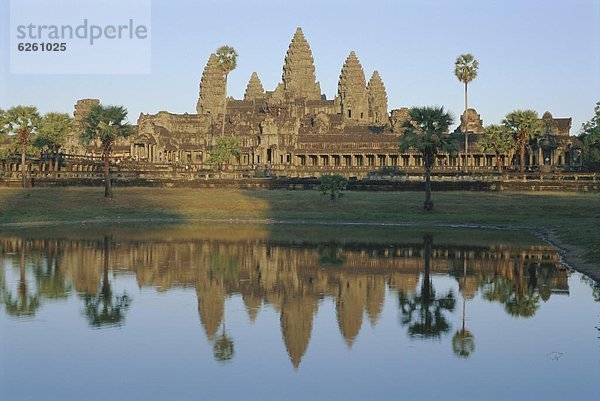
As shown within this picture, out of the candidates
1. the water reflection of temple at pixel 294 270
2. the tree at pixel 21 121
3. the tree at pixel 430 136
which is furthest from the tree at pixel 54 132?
the water reflection of temple at pixel 294 270

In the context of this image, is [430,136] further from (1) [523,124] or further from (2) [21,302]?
(2) [21,302]

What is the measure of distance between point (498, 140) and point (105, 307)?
3679 inches

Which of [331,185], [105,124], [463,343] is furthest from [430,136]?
[463,343]

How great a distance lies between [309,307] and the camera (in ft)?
102

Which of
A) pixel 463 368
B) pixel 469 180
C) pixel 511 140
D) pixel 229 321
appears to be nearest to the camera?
pixel 463 368

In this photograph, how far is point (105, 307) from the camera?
3086 cm

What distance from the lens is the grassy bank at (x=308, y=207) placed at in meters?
70.9

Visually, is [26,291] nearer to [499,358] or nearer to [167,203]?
[499,358]

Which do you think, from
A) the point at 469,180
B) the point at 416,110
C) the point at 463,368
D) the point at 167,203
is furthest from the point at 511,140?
the point at 463,368

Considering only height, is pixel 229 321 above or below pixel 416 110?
below

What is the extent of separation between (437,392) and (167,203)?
63930mm

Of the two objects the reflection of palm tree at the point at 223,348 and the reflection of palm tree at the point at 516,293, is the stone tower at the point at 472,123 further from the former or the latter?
the reflection of palm tree at the point at 223,348

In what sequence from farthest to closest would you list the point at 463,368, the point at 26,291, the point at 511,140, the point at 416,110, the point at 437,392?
the point at 511,140
the point at 416,110
the point at 26,291
the point at 463,368
the point at 437,392

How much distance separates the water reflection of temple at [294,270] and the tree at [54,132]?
58310 millimetres
